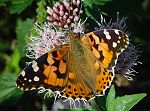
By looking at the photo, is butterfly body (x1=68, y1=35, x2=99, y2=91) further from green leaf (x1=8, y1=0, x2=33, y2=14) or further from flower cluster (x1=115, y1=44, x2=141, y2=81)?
green leaf (x1=8, y1=0, x2=33, y2=14)

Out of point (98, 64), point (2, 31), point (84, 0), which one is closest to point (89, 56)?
point (98, 64)

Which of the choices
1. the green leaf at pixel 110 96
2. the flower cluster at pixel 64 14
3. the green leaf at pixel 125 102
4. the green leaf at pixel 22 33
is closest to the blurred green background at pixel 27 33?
the green leaf at pixel 22 33

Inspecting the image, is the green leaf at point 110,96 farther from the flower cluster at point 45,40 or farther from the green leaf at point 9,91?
the green leaf at point 9,91

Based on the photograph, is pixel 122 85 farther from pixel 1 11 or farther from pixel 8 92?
pixel 1 11

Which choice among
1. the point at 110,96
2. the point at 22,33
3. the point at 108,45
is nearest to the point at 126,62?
the point at 110,96

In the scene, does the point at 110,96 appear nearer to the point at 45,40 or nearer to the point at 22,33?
the point at 45,40

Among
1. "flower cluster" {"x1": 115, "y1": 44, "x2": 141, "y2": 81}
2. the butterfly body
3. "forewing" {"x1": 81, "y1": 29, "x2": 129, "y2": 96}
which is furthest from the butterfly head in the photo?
"flower cluster" {"x1": 115, "y1": 44, "x2": 141, "y2": 81}

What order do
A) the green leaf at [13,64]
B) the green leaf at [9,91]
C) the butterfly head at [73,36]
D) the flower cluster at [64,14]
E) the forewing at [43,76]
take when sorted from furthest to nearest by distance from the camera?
the green leaf at [13,64] → the green leaf at [9,91] → the flower cluster at [64,14] → the butterfly head at [73,36] → the forewing at [43,76]
